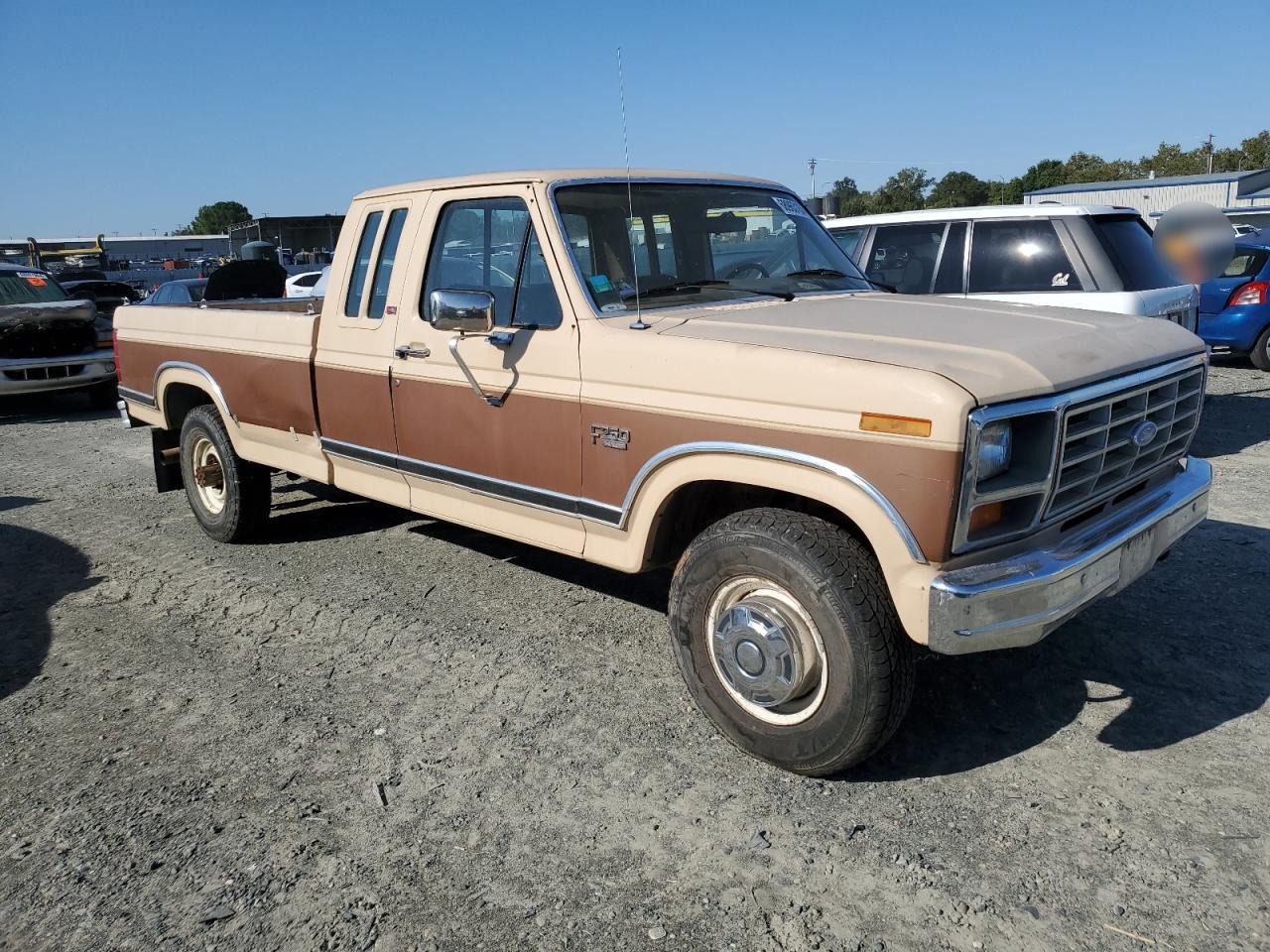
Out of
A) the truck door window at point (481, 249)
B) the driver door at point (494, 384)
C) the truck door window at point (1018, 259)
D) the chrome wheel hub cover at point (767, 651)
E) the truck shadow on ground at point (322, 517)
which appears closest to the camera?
the chrome wheel hub cover at point (767, 651)

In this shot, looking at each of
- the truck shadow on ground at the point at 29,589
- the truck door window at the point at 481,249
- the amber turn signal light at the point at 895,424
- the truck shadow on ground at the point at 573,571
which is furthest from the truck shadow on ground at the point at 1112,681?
the truck shadow on ground at the point at 29,589

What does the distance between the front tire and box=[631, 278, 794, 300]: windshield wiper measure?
114 cm

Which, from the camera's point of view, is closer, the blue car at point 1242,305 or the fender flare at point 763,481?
the fender flare at point 763,481

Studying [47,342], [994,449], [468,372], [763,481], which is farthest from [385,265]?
[47,342]

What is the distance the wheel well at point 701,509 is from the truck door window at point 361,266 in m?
2.09

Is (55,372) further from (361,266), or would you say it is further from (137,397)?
(361,266)

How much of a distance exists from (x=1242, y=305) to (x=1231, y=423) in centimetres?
370

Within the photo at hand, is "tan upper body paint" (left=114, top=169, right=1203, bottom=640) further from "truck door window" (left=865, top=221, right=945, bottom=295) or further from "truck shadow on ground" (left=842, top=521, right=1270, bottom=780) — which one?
"truck door window" (left=865, top=221, right=945, bottom=295)

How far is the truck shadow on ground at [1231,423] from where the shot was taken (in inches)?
314

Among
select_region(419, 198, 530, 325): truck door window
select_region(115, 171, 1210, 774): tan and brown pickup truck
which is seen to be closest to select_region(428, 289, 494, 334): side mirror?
select_region(115, 171, 1210, 774): tan and brown pickup truck

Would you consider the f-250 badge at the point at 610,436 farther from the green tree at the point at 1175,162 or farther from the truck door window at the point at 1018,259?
the green tree at the point at 1175,162

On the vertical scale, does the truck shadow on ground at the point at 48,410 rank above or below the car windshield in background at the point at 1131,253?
below

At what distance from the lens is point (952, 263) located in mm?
7441

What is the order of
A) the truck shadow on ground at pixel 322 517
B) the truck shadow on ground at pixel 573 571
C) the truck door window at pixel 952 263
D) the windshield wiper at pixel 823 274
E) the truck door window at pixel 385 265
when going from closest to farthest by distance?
1. the windshield wiper at pixel 823 274
2. the truck door window at pixel 385 265
3. the truck shadow on ground at pixel 573 571
4. the truck shadow on ground at pixel 322 517
5. the truck door window at pixel 952 263
